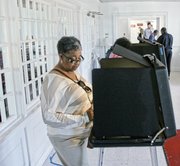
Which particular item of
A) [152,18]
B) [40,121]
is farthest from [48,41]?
[152,18]

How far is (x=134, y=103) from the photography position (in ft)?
4.08

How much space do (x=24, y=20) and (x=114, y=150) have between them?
6.04ft

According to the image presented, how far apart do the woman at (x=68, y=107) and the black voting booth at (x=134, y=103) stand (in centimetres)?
33

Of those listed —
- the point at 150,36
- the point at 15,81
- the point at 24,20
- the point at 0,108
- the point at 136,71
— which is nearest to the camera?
the point at 136,71

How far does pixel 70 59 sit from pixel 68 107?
29 cm

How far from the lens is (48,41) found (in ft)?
11.4

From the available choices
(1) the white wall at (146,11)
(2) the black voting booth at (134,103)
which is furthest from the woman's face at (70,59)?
(1) the white wall at (146,11)

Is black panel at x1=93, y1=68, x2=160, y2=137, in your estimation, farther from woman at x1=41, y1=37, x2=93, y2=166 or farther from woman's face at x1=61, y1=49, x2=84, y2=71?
woman's face at x1=61, y1=49, x2=84, y2=71

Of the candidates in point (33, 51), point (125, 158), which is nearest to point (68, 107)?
point (33, 51)

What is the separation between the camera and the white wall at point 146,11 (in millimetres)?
9180

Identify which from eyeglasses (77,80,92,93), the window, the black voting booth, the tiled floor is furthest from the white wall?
the black voting booth

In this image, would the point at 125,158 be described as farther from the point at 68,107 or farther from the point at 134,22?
the point at 134,22

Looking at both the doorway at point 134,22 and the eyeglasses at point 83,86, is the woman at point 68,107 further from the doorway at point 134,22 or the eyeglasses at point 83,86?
the doorway at point 134,22

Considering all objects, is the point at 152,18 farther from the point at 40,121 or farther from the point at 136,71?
the point at 136,71
